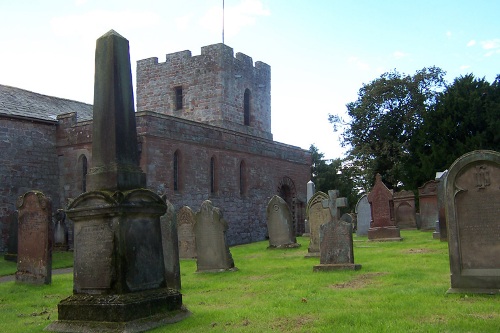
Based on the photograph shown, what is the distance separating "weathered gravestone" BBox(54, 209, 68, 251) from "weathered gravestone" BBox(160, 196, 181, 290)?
11.6 meters

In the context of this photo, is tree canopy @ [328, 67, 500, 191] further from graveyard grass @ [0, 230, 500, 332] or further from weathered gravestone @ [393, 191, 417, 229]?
graveyard grass @ [0, 230, 500, 332]

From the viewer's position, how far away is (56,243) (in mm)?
20312

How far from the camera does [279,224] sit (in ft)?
60.1

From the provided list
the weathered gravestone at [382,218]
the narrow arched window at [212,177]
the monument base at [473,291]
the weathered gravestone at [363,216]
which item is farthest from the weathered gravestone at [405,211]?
the monument base at [473,291]

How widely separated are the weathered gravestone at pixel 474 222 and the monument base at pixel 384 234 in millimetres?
10392

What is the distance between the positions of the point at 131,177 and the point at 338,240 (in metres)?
5.48

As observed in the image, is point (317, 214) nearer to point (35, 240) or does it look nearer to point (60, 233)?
point (35, 240)

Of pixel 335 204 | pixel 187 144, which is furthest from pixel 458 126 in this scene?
pixel 335 204

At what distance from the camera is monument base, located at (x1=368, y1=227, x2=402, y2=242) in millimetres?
17953

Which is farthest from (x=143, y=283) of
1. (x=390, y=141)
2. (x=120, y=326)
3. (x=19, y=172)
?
(x=390, y=141)

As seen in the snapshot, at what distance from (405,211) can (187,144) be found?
32.6 feet

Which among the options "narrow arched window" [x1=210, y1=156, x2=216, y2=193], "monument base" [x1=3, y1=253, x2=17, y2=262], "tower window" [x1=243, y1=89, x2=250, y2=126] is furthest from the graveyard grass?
"tower window" [x1=243, y1=89, x2=250, y2=126]

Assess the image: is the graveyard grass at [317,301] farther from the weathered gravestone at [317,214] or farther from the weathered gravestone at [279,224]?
the weathered gravestone at [279,224]

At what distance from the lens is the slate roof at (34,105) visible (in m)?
22.2
